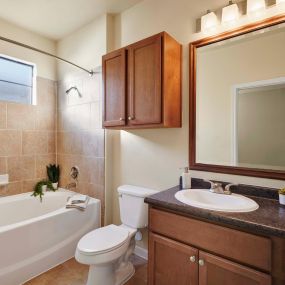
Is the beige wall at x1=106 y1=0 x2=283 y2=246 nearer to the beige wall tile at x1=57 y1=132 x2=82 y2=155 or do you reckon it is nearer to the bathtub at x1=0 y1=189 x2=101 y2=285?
the bathtub at x1=0 y1=189 x2=101 y2=285

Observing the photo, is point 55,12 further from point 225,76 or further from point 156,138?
point 225,76

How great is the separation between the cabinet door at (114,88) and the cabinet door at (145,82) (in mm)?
78

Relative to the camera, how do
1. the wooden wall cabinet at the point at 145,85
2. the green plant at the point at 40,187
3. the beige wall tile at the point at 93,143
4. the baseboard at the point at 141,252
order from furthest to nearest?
the green plant at the point at 40,187
the beige wall tile at the point at 93,143
the baseboard at the point at 141,252
the wooden wall cabinet at the point at 145,85

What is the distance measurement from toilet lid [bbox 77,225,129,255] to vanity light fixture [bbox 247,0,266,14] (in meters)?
1.95

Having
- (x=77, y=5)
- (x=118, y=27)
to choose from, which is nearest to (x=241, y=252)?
(x=118, y=27)

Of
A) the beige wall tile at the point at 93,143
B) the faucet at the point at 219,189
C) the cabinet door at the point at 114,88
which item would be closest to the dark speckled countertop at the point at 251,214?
the faucet at the point at 219,189

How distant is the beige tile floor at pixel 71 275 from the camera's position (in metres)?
1.82

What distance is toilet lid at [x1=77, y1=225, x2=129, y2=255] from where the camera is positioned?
1506 millimetres

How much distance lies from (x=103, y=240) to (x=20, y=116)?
6.46 feet

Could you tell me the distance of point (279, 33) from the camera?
4.58 feet

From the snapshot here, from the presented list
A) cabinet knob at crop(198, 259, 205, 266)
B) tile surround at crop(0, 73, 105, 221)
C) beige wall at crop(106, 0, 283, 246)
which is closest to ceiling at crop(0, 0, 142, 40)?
beige wall at crop(106, 0, 283, 246)

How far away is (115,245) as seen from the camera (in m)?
1.57

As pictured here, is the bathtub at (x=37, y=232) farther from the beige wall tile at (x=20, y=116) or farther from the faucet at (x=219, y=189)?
the faucet at (x=219, y=189)

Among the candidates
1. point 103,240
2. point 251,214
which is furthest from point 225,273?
point 103,240
